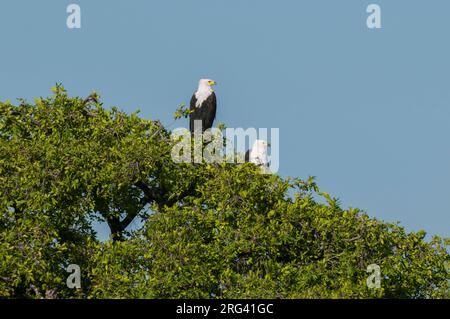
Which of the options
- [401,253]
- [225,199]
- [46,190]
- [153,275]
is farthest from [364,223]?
[46,190]

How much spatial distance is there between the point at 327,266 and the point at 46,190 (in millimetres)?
5497

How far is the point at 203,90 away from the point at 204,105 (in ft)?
2.25

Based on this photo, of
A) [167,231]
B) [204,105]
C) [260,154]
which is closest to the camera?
[167,231]

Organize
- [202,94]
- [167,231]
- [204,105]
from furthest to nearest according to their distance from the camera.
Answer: [202,94] < [204,105] < [167,231]

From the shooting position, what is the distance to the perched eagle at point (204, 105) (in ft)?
105

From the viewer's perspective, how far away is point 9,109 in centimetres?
2750

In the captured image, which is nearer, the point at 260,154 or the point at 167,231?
the point at 167,231

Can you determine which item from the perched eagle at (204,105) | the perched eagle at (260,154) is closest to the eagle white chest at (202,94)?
the perched eagle at (204,105)

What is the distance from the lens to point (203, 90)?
3312cm

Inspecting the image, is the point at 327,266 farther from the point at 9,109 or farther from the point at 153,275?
the point at 9,109

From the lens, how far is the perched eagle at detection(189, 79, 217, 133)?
3203 centimetres

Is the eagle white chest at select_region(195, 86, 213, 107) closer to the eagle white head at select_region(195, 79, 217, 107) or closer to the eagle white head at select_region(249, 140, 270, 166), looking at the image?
the eagle white head at select_region(195, 79, 217, 107)

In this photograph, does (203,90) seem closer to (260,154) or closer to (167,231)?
(260,154)

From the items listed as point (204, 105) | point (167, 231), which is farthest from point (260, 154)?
point (167, 231)
